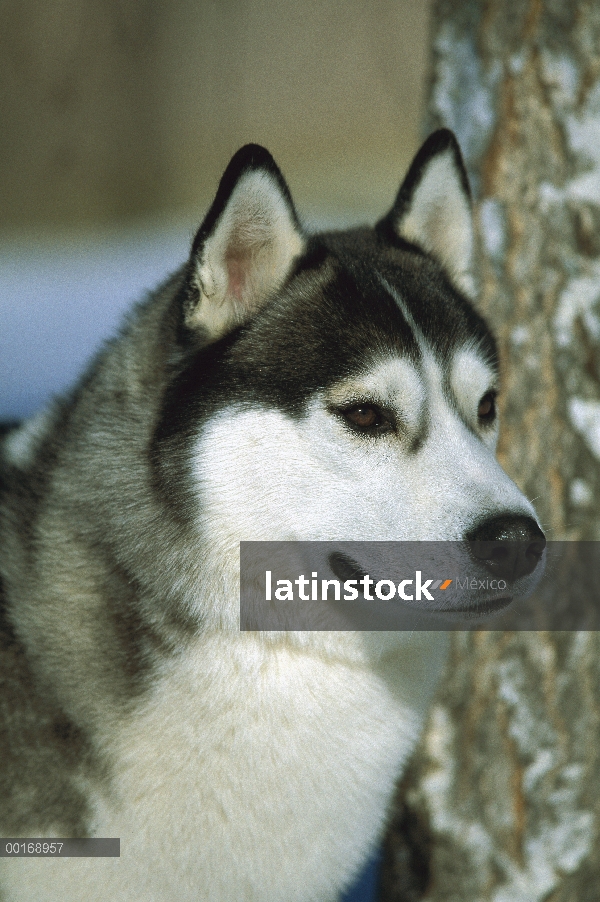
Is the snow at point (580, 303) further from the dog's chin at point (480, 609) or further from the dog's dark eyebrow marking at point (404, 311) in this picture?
the dog's chin at point (480, 609)

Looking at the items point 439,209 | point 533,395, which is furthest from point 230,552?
point 533,395

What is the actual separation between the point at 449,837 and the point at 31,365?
214cm

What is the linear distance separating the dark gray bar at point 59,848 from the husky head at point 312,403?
0.66 metres

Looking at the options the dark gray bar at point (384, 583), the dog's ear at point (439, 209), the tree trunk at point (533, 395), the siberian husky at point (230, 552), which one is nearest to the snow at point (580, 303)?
the tree trunk at point (533, 395)

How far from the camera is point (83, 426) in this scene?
186cm

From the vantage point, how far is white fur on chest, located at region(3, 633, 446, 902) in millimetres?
1709

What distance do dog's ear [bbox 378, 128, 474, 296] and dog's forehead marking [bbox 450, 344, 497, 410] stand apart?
1.19 ft

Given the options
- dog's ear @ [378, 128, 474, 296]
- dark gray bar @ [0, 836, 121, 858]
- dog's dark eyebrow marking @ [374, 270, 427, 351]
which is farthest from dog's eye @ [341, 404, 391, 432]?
dark gray bar @ [0, 836, 121, 858]

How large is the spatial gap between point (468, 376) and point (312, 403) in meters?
0.38

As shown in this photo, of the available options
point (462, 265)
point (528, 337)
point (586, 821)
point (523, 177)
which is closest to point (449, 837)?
point (586, 821)

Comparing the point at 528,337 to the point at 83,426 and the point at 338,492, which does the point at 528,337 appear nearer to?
the point at 338,492

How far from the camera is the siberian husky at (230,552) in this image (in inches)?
63.2

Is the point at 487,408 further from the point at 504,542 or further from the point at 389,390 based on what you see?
the point at 504,542

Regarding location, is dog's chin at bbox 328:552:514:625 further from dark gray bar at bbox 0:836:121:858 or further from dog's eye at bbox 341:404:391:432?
dark gray bar at bbox 0:836:121:858
